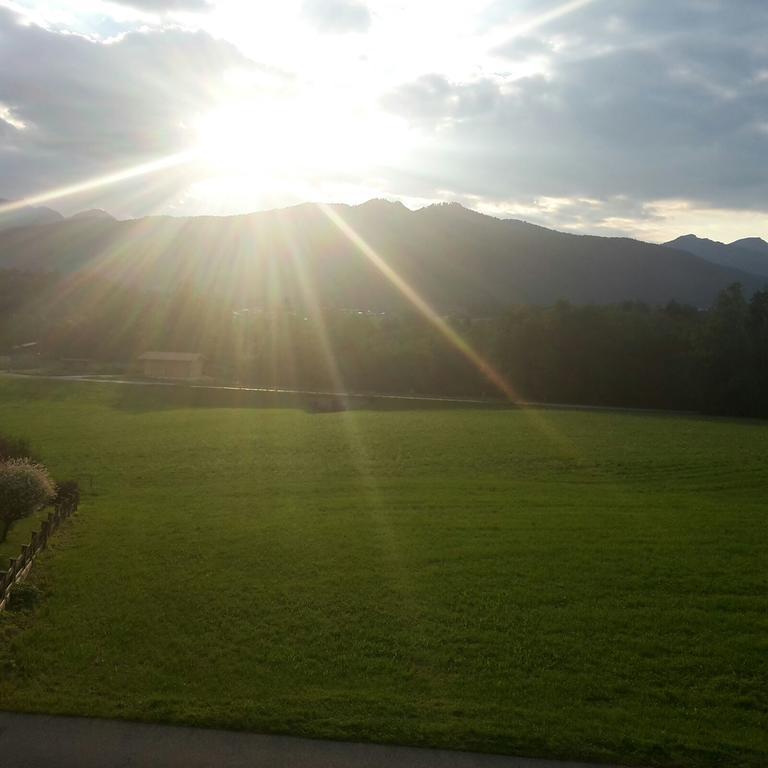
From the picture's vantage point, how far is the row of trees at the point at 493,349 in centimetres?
6066

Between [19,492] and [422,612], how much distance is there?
26.2ft

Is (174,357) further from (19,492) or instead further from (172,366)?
(19,492)

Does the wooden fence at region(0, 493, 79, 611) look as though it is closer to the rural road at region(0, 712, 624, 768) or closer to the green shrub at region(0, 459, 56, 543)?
the green shrub at region(0, 459, 56, 543)

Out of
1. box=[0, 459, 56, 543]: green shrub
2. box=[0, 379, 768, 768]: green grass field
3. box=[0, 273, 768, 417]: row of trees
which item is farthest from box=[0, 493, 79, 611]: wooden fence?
box=[0, 273, 768, 417]: row of trees

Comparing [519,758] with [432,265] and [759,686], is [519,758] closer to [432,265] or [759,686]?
[759,686]

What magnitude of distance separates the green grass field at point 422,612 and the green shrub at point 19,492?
92 cm

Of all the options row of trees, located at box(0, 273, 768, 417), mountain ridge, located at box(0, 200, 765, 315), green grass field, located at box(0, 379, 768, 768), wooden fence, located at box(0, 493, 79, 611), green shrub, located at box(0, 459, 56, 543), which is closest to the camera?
green grass field, located at box(0, 379, 768, 768)

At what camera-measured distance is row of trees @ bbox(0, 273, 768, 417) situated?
6066 centimetres

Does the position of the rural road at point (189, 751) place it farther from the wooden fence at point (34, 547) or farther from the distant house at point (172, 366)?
the distant house at point (172, 366)

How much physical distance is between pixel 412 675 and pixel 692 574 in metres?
5.96

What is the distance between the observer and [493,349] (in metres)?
68.2

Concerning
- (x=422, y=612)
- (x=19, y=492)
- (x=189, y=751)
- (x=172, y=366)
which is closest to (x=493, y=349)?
(x=172, y=366)

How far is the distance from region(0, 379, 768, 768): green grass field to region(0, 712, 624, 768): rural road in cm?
19

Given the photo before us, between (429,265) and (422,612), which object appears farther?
(429,265)
